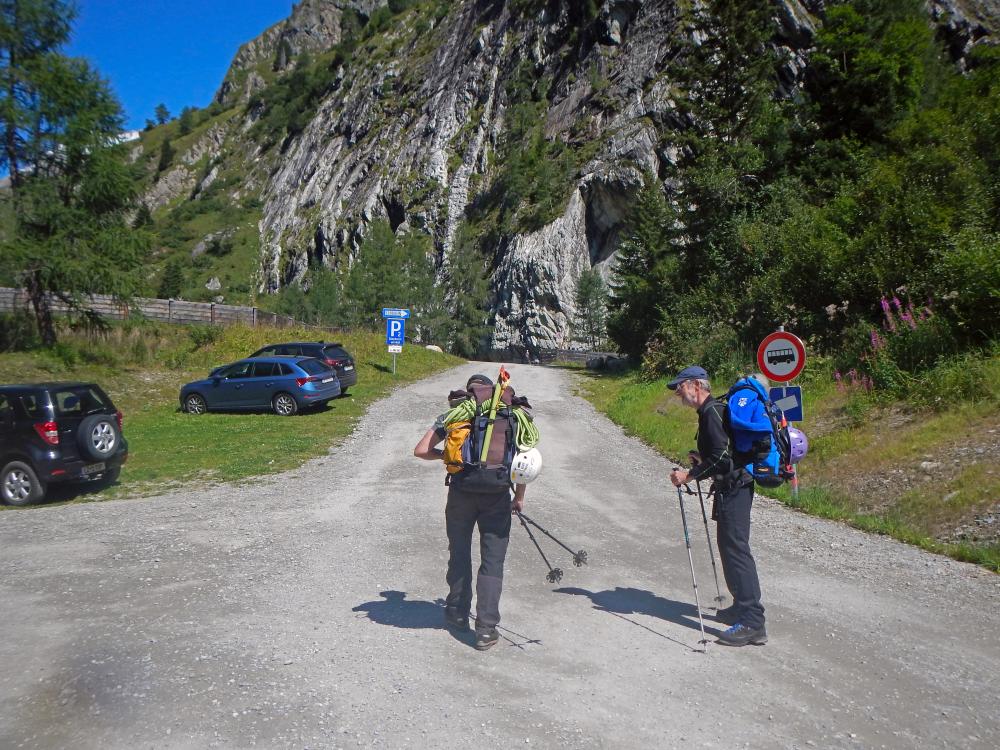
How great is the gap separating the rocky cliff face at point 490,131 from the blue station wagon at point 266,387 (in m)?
32.2

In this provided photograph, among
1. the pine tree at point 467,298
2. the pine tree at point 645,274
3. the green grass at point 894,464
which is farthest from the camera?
the pine tree at point 467,298

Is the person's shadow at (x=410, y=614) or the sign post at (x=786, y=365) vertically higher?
the sign post at (x=786, y=365)

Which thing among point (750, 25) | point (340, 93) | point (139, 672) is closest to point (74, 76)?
point (139, 672)

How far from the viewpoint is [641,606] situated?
5262 millimetres

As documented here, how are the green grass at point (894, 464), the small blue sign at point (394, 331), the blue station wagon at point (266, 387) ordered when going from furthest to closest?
1. the small blue sign at point (394, 331)
2. the blue station wagon at point (266, 387)
3. the green grass at point (894, 464)

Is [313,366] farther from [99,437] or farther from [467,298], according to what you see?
[467,298]

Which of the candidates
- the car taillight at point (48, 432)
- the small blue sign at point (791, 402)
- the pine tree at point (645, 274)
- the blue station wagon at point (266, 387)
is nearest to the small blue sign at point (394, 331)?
the blue station wagon at point (266, 387)

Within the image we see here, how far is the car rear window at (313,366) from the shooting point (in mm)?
18203

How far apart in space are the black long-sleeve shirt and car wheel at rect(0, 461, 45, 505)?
930 cm

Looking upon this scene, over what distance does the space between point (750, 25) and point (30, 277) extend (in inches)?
1246

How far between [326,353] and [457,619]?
1764cm

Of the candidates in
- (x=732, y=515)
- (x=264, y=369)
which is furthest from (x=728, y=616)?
(x=264, y=369)

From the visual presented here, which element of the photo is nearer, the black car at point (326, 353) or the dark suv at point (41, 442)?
the dark suv at point (41, 442)

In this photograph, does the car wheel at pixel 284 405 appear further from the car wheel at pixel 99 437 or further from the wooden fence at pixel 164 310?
the wooden fence at pixel 164 310
